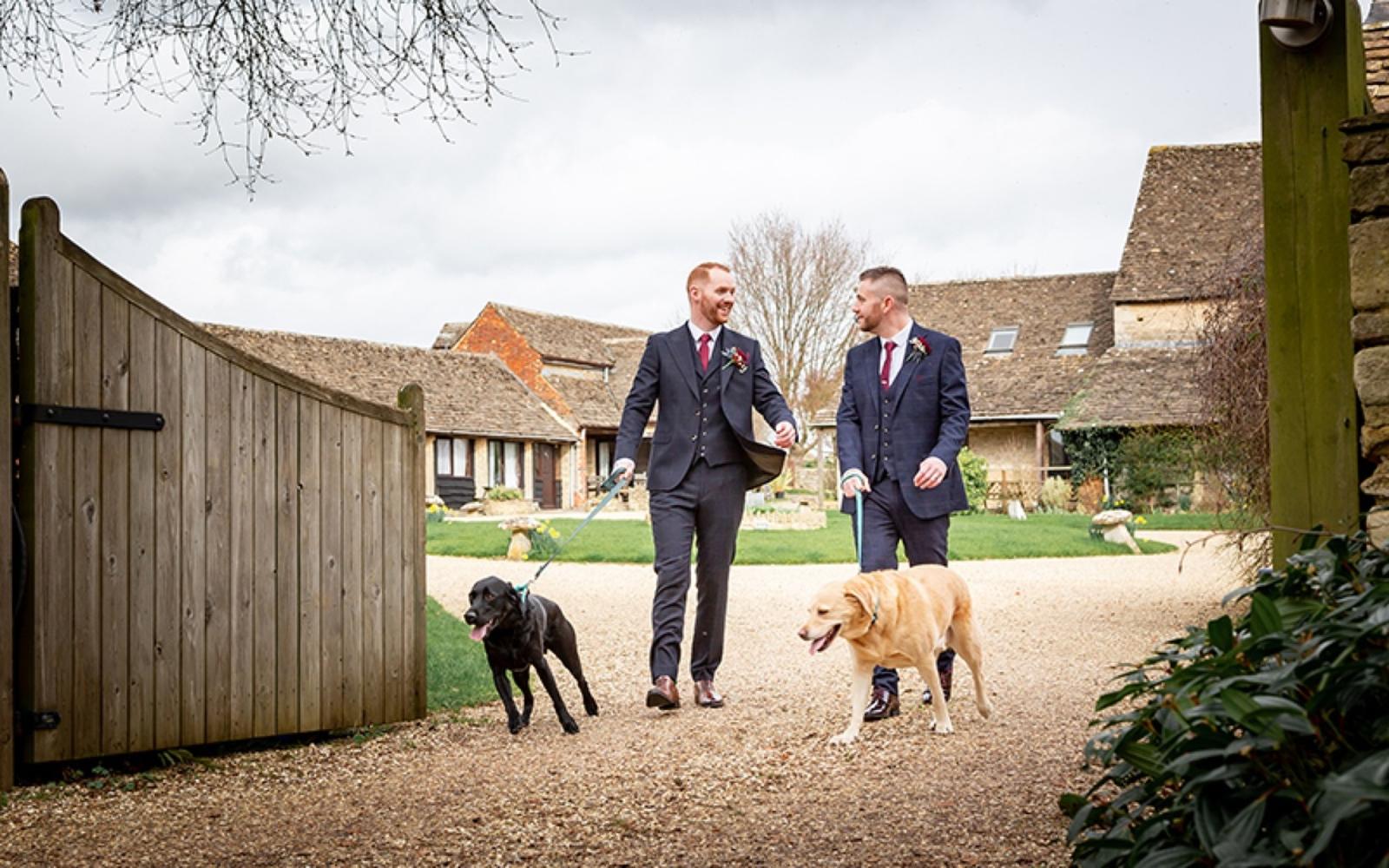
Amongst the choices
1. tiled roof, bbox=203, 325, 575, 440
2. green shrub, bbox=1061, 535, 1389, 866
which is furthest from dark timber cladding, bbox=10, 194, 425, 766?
tiled roof, bbox=203, 325, 575, 440

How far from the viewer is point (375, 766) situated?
5559 mm

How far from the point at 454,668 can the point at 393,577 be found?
7.62ft

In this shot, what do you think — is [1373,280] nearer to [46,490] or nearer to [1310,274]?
[1310,274]

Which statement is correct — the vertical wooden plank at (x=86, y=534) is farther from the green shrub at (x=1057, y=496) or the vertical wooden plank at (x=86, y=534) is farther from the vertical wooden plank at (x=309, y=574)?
the green shrub at (x=1057, y=496)

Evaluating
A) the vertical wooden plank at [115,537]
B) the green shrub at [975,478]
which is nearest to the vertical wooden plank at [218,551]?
the vertical wooden plank at [115,537]

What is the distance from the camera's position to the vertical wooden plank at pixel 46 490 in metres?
5.12

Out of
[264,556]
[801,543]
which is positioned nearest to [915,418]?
[264,556]

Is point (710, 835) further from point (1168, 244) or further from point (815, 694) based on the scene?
point (1168, 244)

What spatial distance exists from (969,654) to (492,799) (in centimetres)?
246

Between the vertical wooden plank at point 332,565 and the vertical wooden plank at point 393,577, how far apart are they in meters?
0.28

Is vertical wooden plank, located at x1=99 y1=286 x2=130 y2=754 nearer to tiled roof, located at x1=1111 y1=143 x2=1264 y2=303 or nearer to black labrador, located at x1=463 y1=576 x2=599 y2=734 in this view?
black labrador, located at x1=463 y1=576 x2=599 y2=734

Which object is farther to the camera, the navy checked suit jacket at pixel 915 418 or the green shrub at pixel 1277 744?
the navy checked suit jacket at pixel 915 418

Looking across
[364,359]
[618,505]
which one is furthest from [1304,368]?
[364,359]

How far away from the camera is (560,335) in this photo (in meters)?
46.0
